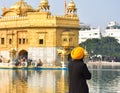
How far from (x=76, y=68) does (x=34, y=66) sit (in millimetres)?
34539

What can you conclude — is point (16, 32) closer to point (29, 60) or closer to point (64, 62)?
point (29, 60)

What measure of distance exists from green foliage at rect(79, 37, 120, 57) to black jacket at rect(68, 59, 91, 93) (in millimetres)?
80632

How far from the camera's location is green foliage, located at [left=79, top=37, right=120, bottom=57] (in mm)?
88188

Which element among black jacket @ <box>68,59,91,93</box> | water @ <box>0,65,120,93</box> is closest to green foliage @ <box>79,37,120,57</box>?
water @ <box>0,65,120,93</box>

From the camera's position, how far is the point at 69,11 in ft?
163

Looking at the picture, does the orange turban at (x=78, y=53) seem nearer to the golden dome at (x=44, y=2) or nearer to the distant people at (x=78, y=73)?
Result: the distant people at (x=78, y=73)

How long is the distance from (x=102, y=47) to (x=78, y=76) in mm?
83012

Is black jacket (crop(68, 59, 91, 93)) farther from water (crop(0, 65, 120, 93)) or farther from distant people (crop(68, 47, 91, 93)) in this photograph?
water (crop(0, 65, 120, 93))

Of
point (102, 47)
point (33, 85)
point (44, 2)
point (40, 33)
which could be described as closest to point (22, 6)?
point (44, 2)

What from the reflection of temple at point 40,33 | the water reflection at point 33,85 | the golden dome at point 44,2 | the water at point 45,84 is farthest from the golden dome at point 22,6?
the water reflection at point 33,85

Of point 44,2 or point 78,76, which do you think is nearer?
point 78,76

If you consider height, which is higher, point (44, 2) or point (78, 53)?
point (44, 2)

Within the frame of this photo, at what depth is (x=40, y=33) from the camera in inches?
1786

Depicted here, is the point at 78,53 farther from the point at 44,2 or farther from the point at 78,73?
the point at 44,2
